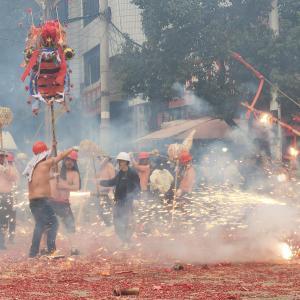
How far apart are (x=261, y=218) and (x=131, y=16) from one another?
20.7 metres

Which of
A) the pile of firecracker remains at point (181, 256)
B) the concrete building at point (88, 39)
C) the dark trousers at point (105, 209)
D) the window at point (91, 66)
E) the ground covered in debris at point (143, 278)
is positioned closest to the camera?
the ground covered in debris at point (143, 278)

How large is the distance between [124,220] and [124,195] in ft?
1.43

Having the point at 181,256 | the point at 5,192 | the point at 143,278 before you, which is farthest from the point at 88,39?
the point at 143,278

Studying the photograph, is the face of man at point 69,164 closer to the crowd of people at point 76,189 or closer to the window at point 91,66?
the crowd of people at point 76,189

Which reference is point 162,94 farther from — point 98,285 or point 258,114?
point 98,285

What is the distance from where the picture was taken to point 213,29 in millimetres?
21156

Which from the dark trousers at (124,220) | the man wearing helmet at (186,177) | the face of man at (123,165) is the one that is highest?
the face of man at (123,165)

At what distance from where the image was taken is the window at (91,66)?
38.3 meters

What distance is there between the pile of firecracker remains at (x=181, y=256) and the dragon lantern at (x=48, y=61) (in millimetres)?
2696

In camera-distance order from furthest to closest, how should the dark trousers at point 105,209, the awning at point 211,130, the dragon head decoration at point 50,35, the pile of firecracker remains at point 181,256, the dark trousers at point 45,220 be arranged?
the awning at point 211,130 < the dark trousers at point 105,209 < the dragon head decoration at point 50,35 < the dark trousers at point 45,220 < the pile of firecracker remains at point 181,256

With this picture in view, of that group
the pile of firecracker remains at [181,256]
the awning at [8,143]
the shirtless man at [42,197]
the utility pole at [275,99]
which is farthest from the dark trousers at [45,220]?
the awning at [8,143]

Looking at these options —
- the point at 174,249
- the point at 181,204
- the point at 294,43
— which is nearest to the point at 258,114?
the point at 294,43

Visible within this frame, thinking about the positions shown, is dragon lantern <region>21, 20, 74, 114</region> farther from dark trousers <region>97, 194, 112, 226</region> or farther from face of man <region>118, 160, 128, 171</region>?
dark trousers <region>97, 194, 112, 226</region>

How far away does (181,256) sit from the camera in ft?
37.3
